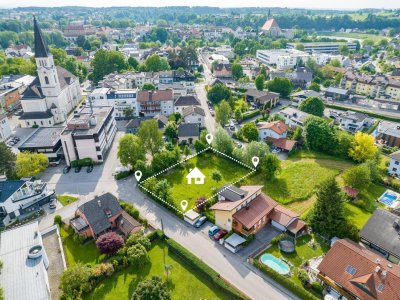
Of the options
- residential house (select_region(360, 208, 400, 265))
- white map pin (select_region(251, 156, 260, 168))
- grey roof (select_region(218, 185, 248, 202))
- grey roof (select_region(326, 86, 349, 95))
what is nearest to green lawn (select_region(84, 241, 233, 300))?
grey roof (select_region(218, 185, 248, 202))

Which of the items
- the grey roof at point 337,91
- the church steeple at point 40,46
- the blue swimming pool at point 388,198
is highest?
the church steeple at point 40,46

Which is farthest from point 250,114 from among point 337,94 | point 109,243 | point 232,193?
point 109,243

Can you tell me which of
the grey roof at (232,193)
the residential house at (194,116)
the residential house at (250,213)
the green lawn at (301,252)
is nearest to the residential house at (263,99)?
the residential house at (194,116)

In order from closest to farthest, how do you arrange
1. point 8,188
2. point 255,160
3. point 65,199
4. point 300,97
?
point 8,188, point 65,199, point 255,160, point 300,97

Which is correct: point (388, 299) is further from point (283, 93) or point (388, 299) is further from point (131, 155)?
point (283, 93)

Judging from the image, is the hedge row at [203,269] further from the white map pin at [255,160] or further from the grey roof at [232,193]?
the white map pin at [255,160]

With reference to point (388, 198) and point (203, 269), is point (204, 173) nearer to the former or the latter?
point (203, 269)

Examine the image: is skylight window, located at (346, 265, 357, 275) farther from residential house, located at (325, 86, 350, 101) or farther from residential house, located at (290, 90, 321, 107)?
residential house, located at (325, 86, 350, 101)
